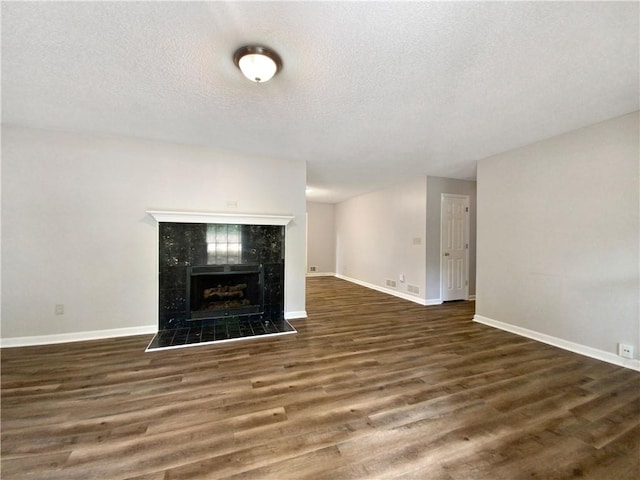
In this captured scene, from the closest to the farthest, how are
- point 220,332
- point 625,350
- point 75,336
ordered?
point 625,350
point 75,336
point 220,332

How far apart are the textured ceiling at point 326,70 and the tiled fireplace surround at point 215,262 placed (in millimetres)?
1122

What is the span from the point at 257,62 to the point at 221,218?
7.12 feet

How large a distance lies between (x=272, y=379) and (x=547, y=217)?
3.73 m

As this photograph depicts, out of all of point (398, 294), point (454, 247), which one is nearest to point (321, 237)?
point (398, 294)

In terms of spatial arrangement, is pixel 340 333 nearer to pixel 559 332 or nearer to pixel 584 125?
pixel 559 332

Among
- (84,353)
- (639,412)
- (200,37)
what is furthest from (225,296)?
(639,412)

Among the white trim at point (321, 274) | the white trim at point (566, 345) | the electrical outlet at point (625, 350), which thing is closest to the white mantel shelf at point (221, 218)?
the white trim at point (566, 345)

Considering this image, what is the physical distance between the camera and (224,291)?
370cm

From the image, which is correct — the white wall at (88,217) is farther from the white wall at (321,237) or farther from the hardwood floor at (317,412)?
the white wall at (321,237)

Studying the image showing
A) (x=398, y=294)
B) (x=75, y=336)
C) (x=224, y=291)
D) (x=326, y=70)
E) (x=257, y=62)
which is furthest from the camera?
(x=398, y=294)

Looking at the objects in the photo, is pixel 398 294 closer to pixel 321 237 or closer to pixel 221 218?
pixel 321 237

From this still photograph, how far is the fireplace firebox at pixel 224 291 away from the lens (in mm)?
3434

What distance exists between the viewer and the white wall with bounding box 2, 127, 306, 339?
2834 millimetres

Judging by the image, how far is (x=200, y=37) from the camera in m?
1.59
